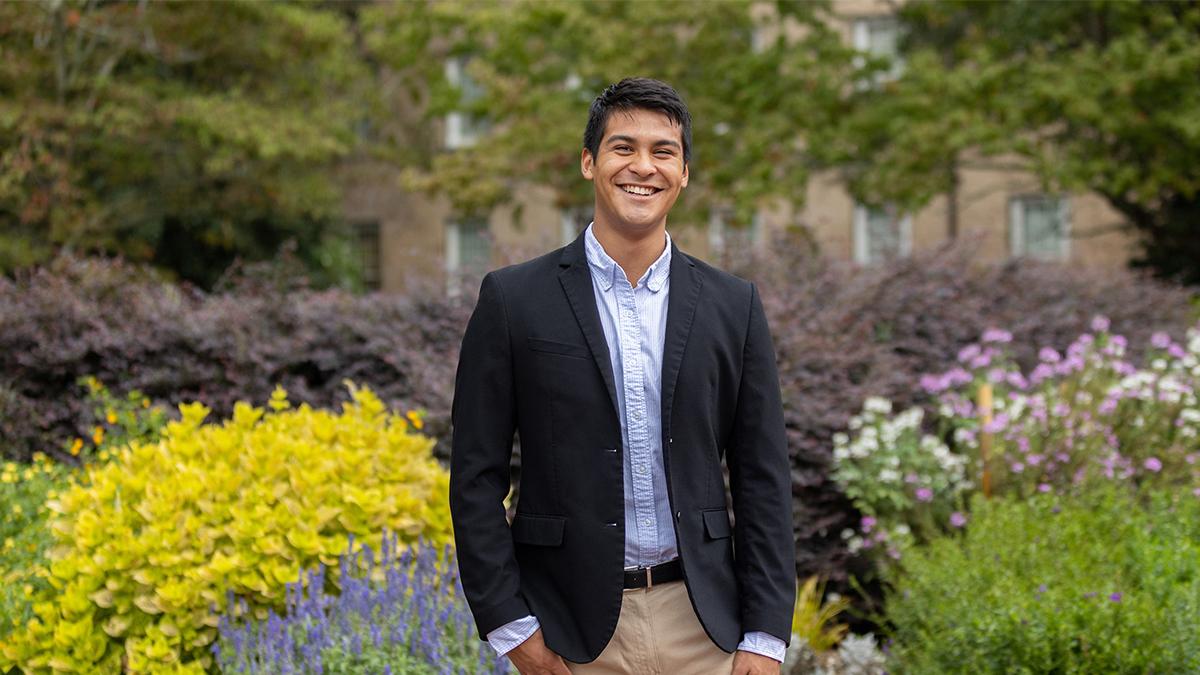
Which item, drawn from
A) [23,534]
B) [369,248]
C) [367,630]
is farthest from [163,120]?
[367,630]

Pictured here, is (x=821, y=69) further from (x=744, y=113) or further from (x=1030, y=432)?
(x=1030, y=432)

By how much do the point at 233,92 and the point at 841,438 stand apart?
578 inches

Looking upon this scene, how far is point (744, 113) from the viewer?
1688cm

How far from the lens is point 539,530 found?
7.91 ft

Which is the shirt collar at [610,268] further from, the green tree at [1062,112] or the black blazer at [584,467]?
the green tree at [1062,112]

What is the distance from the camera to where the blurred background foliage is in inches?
574

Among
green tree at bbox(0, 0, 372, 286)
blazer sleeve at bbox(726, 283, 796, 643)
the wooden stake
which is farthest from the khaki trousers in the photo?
green tree at bbox(0, 0, 372, 286)

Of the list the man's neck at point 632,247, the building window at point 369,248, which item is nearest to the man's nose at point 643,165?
the man's neck at point 632,247

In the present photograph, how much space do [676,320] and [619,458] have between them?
12.2 inches

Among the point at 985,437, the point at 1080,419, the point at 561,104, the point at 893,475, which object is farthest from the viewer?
the point at 561,104

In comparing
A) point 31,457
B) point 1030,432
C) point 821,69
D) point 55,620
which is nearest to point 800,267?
point 1030,432

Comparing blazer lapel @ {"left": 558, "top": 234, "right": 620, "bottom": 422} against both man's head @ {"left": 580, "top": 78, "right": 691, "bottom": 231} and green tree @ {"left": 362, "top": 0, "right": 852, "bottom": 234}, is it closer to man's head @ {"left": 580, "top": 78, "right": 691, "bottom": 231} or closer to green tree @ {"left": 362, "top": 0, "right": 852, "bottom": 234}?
man's head @ {"left": 580, "top": 78, "right": 691, "bottom": 231}

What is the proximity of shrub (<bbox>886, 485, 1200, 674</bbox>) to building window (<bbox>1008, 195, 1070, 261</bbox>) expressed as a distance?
58.4 ft

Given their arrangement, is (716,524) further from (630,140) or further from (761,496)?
(630,140)
